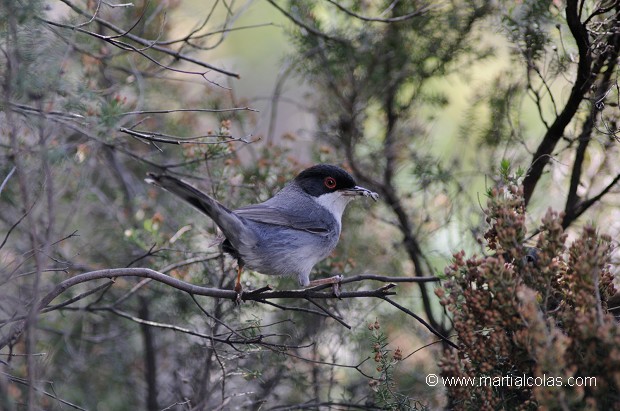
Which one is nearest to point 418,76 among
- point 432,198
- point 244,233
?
point 432,198

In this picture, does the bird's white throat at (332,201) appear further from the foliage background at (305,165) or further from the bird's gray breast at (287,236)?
the foliage background at (305,165)

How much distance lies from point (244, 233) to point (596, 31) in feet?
7.31

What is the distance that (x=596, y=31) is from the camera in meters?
3.70

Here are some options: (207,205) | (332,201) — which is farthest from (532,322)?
(332,201)

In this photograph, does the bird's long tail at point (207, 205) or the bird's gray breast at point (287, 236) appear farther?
the bird's gray breast at point (287, 236)

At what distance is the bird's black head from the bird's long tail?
0.85 m

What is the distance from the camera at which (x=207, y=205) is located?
3436mm

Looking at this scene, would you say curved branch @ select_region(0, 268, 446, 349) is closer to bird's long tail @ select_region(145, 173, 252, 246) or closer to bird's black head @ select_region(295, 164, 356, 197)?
bird's long tail @ select_region(145, 173, 252, 246)

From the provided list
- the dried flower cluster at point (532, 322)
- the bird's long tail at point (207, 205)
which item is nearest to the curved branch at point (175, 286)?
the dried flower cluster at point (532, 322)

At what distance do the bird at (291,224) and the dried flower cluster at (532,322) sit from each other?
1022 mm

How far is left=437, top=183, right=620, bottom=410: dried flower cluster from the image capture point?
2.21m

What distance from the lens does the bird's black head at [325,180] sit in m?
4.47

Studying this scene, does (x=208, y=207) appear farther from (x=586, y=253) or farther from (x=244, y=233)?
(x=586, y=253)

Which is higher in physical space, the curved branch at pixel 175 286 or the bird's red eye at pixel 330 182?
the bird's red eye at pixel 330 182
